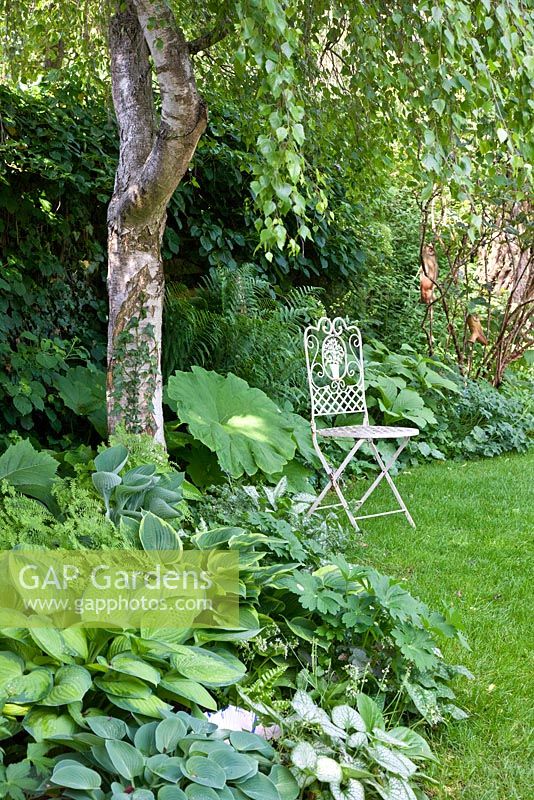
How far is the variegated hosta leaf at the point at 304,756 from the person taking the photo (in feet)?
5.46

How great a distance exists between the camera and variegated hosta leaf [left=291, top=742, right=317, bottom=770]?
166cm

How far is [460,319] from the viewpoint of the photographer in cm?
725

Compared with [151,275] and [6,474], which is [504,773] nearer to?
[6,474]

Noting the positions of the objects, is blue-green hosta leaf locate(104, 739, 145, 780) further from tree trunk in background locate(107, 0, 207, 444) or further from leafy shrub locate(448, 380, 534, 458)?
leafy shrub locate(448, 380, 534, 458)

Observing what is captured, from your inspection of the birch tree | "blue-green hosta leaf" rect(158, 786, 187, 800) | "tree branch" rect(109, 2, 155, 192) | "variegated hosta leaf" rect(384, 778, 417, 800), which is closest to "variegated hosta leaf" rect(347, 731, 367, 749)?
"variegated hosta leaf" rect(384, 778, 417, 800)

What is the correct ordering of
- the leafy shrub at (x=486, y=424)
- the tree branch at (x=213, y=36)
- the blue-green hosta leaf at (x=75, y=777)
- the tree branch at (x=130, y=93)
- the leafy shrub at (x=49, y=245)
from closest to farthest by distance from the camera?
1. the blue-green hosta leaf at (x=75, y=777)
2. the tree branch at (x=213, y=36)
3. the tree branch at (x=130, y=93)
4. the leafy shrub at (x=49, y=245)
5. the leafy shrub at (x=486, y=424)

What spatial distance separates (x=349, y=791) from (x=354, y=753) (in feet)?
0.45

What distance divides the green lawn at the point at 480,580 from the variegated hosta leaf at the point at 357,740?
0.24 m

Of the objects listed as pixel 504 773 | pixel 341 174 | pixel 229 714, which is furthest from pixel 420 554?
pixel 341 174

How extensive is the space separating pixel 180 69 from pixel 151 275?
36.7 inches

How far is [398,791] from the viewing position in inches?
66.6

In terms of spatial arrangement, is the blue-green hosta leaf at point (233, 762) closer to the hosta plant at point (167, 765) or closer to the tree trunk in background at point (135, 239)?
the hosta plant at point (167, 765)

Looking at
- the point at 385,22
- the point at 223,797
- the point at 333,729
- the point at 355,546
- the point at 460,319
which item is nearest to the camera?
the point at 223,797

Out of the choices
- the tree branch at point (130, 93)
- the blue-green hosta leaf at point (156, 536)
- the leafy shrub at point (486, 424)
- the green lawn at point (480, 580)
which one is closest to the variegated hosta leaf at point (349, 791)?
the green lawn at point (480, 580)
